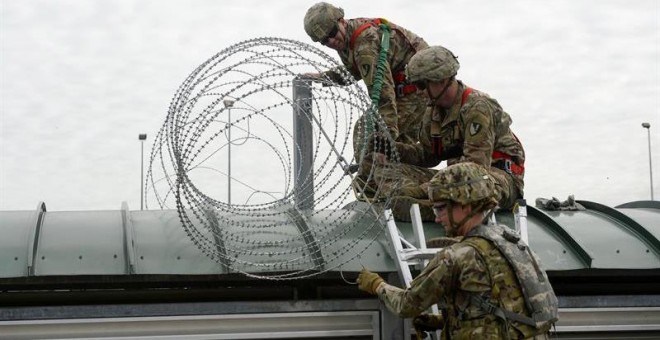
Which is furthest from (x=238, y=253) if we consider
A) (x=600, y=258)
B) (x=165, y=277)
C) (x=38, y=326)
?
(x=600, y=258)

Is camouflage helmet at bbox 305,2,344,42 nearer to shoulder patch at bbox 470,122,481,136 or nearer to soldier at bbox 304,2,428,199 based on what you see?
soldier at bbox 304,2,428,199

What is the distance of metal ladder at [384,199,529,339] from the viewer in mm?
5781

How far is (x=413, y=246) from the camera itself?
6.10m

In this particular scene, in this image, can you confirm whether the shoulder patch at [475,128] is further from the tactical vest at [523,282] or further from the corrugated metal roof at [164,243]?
the tactical vest at [523,282]

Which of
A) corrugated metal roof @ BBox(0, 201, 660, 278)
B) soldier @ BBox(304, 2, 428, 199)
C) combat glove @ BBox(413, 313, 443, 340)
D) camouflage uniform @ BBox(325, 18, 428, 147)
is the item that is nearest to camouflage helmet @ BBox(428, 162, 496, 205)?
combat glove @ BBox(413, 313, 443, 340)

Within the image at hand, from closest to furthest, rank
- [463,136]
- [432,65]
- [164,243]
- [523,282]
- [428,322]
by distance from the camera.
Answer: [523,282] → [428,322] → [164,243] → [432,65] → [463,136]

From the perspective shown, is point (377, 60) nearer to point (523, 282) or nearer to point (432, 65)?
point (432, 65)

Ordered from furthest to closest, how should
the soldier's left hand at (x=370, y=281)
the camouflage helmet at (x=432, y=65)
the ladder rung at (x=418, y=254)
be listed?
the camouflage helmet at (x=432, y=65), the ladder rung at (x=418, y=254), the soldier's left hand at (x=370, y=281)

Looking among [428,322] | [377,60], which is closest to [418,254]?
[428,322]

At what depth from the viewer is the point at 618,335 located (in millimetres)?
6348

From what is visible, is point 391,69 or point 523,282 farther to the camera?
point 391,69

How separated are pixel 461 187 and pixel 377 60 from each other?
8.58 ft

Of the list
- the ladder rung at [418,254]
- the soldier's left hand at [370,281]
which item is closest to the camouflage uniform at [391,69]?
the ladder rung at [418,254]

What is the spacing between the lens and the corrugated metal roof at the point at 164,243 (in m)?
5.83
